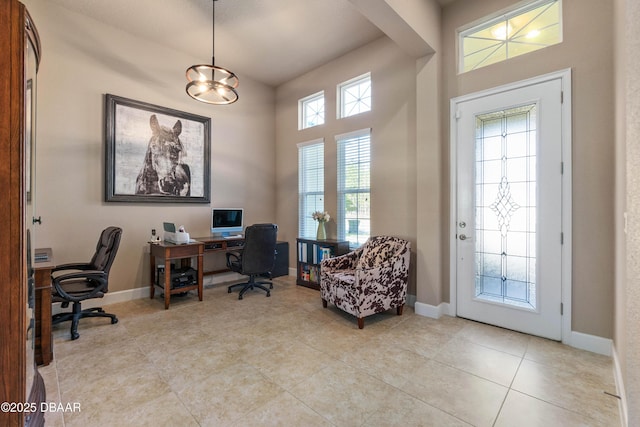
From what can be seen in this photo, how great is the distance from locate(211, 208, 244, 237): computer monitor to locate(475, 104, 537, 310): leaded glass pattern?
355cm

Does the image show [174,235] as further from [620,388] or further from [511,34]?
[511,34]

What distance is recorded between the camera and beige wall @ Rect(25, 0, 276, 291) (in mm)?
3268

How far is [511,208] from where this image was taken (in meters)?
2.89

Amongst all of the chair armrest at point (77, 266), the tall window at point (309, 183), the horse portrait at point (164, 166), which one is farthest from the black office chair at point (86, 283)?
the tall window at point (309, 183)

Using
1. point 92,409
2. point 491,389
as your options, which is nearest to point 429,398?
point 491,389

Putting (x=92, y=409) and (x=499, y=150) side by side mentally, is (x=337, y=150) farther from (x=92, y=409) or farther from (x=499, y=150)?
(x=92, y=409)

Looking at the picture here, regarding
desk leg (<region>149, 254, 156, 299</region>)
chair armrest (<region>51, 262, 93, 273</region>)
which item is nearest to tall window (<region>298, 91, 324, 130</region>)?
desk leg (<region>149, 254, 156, 299</region>)

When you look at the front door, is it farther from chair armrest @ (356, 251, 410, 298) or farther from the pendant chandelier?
the pendant chandelier

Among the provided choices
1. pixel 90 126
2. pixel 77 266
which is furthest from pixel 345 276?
pixel 90 126

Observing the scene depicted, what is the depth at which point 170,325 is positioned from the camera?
3.06m

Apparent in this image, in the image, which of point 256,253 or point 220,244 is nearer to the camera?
point 256,253

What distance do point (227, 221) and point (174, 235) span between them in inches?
39.2

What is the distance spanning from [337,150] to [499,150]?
2273 millimetres

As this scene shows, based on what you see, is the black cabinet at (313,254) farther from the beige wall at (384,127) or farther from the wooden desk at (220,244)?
the wooden desk at (220,244)
